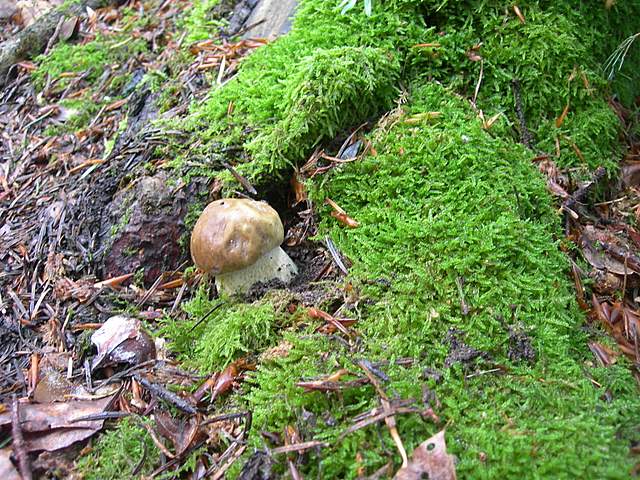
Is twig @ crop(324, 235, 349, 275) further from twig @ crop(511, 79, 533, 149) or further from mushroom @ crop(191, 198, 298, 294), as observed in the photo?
twig @ crop(511, 79, 533, 149)

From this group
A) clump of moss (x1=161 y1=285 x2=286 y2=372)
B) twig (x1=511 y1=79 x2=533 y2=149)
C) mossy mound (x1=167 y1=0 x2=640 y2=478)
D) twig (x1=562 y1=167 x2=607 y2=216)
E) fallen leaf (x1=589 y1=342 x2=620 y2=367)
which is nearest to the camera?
mossy mound (x1=167 y1=0 x2=640 y2=478)

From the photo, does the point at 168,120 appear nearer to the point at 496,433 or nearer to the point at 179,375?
the point at 179,375

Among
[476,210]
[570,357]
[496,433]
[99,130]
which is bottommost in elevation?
[570,357]

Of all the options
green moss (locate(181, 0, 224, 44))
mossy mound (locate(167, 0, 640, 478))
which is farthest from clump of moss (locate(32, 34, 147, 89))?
mossy mound (locate(167, 0, 640, 478))

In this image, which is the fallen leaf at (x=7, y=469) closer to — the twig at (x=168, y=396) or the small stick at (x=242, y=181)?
the twig at (x=168, y=396)

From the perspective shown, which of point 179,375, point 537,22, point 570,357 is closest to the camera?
point 570,357

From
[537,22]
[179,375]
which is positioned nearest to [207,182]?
[179,375]

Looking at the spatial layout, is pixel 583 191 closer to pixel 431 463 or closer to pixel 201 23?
pixel 431 463

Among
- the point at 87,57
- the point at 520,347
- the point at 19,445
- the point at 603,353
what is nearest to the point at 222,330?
the point at 19,445
